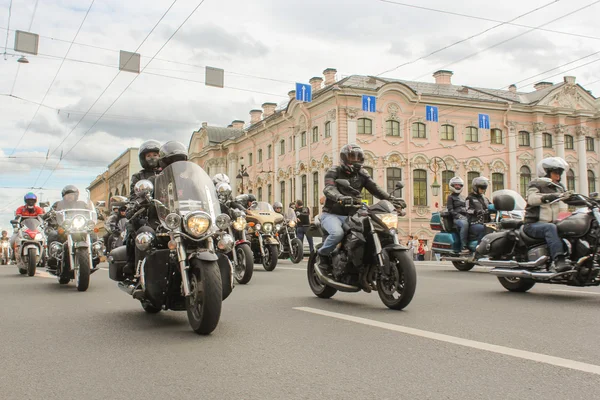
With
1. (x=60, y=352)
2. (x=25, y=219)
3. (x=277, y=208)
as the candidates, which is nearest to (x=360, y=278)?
(x=60, y=352)

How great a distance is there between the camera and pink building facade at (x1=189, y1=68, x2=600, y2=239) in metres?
39.8

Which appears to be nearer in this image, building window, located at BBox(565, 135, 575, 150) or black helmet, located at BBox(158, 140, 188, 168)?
black helmet, located at BBox(158, 140, 188, 168)

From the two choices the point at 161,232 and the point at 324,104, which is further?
the point at 324,104

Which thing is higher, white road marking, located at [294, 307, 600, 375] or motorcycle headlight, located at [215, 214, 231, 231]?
motorcycle headlight, located at [215, 214, 231, 231]

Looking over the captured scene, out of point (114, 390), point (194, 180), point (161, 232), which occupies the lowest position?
point (114, 390)

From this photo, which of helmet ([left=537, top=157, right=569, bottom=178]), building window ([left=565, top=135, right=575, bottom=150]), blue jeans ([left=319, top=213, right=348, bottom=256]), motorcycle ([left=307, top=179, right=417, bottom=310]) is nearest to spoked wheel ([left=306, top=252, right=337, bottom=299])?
motorcycle ([left=307, top=179, right=417, bottom=310])

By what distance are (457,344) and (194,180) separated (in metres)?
2.54

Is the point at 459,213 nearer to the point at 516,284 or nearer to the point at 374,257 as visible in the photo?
the point at 516,284

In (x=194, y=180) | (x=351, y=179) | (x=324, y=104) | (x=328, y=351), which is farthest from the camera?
(x=324, y=104)

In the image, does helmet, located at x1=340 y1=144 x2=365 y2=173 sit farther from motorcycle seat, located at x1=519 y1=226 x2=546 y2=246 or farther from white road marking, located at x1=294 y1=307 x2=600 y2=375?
motorcycle seat, located at x1=519 y1=226 x2=546 y2=246

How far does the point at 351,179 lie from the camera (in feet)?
23.8

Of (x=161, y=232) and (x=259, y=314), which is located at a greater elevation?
(x=161, y=232)

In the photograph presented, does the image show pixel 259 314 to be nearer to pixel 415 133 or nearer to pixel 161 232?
pixel 161 232

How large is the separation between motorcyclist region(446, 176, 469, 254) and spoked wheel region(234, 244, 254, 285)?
4.73 meters
